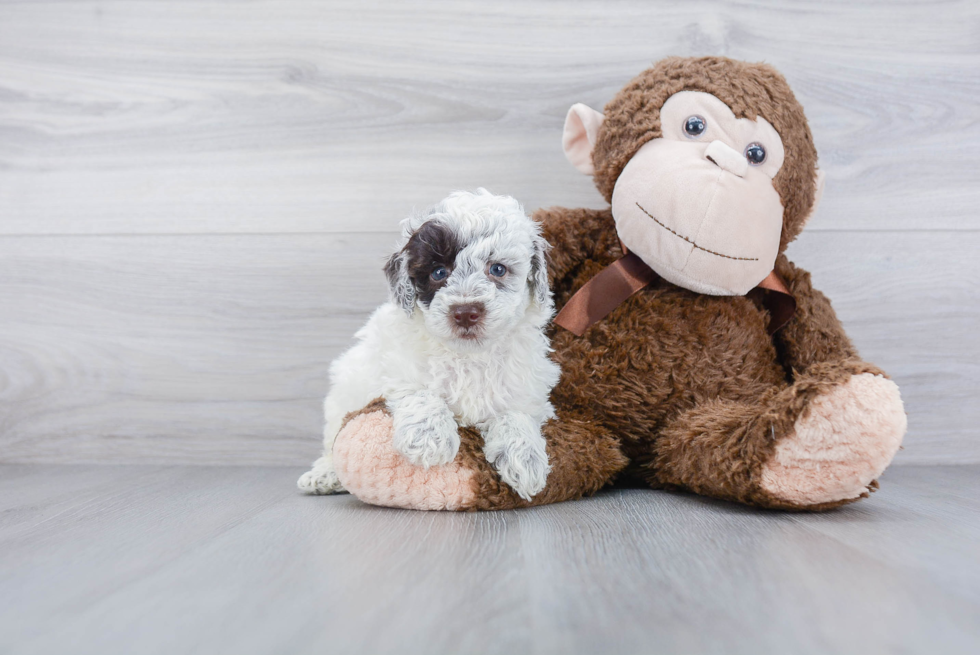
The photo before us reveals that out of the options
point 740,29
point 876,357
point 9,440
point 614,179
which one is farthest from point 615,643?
point 9,440

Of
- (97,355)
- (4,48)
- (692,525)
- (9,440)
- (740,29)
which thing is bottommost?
(9,440)

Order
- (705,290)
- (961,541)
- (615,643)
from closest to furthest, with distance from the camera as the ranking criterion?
(615,643) → (961,541) → (705,290)

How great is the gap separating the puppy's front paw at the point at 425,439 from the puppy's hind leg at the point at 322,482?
0.26 meters

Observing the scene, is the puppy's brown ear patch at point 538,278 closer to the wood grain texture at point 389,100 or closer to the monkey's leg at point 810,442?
the monkey's leg at point 810,442

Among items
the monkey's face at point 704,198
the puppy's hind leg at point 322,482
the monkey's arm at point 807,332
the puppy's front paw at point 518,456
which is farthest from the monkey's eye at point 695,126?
the puppy's hind leg at point 322,482

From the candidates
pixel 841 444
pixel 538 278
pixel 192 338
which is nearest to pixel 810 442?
pixel 841 444

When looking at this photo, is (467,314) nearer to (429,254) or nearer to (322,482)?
(429,254)

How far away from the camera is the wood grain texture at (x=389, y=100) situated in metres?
1.28

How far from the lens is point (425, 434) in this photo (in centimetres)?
82

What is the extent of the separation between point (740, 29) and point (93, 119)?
126 centimetres

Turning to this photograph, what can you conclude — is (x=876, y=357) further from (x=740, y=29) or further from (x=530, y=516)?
(x=530, y=516)

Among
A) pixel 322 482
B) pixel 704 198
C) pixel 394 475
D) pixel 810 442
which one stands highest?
pixel 704 198

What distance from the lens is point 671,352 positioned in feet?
3.25

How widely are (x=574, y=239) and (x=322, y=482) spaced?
0.54 meters
